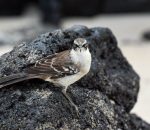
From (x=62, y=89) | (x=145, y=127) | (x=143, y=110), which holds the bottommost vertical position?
(x=143, y=110)

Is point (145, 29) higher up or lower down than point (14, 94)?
lower down

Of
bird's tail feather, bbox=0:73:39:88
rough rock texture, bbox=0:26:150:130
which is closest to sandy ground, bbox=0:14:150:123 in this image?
rough rock texture, bbox=0:26:150:130

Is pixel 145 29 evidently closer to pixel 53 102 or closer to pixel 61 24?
pixel 61 24

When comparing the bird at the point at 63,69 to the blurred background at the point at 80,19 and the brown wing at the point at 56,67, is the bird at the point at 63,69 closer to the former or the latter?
the brown wing at the point at 56,67

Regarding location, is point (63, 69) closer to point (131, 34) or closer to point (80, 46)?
point (80, 46)

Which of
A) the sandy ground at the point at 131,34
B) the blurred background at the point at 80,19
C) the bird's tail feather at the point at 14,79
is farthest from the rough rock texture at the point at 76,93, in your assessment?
the blurred background at the point at 80,19

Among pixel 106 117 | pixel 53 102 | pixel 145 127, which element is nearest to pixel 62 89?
pixel 53 102
